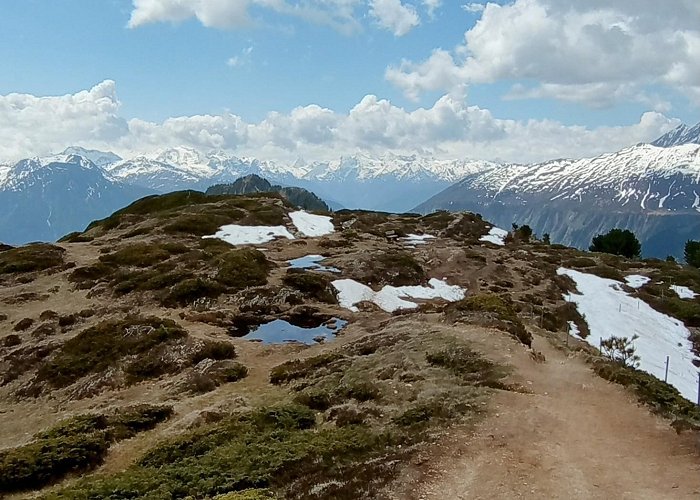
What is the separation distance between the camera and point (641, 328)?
63.7 metres

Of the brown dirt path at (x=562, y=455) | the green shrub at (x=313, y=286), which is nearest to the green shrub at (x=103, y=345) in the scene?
the green shrub at (x=313, y=286)

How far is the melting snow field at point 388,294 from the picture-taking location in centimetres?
5566

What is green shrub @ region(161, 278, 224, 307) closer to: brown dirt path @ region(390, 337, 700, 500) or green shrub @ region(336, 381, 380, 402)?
green shrub @ region(336, 381, 380, 402)

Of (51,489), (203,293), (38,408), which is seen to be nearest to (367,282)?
(203,293)

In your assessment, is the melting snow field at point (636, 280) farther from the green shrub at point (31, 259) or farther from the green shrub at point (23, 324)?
the green shrub at point (31, 259)

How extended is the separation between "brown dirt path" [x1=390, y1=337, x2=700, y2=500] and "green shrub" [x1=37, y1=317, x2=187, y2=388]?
82.6 ft

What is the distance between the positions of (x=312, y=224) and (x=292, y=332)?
56.4 metres

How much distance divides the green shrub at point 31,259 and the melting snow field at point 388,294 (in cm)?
3511

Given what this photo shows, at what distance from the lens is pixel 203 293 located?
52500 mm

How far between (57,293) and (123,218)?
48.5m

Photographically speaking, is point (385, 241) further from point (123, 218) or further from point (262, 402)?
point (262, 402)

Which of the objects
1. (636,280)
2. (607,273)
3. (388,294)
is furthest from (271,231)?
(636,280)

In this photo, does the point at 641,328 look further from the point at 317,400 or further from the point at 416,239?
the point at 317,400

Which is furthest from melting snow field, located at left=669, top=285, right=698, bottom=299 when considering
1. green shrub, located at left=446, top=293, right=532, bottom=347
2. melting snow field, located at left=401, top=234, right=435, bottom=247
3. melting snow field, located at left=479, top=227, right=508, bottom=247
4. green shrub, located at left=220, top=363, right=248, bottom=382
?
green shrub, located at left=220, top=363, right=248, bottom=382
